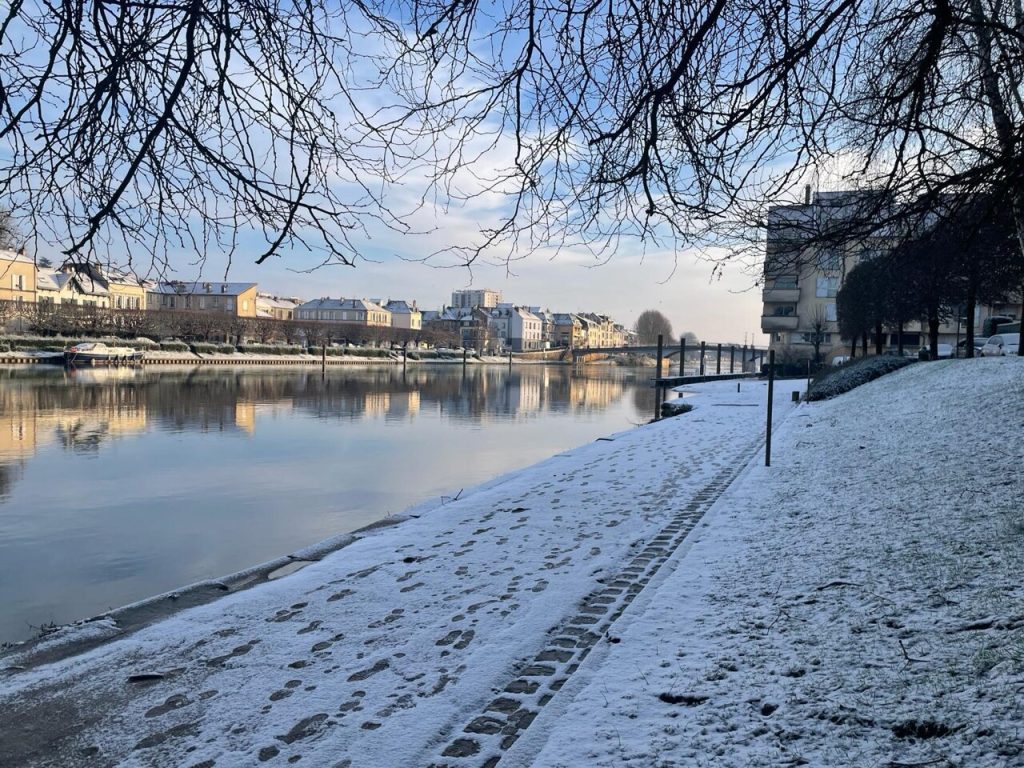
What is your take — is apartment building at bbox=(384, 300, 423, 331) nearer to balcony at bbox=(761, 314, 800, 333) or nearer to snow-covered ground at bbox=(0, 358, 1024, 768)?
balcony at bbox=(761, 314, 800, 333)

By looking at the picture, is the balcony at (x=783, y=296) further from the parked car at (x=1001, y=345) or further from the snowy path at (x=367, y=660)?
the snowy path at (x=367, y=660)

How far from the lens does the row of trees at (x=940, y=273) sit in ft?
21.6

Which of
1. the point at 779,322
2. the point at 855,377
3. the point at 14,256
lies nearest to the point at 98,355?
the point at 855,377

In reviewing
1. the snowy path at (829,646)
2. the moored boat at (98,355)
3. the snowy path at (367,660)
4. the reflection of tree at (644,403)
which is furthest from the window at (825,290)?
the snowy path at (367,660)

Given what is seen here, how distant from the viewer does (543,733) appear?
11.8ft

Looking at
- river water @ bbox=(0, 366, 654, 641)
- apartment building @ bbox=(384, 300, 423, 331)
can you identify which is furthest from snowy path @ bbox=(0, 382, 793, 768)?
apartment building @ bbox=(384, 300, 423, 331)

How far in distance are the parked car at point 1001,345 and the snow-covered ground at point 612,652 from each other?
24.0 metres

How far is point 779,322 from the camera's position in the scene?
67438 mm

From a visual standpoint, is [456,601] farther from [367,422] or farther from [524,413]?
[524,413]

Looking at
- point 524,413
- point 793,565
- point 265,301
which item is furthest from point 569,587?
point 265,301

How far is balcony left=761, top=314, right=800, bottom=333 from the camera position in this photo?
6700cm

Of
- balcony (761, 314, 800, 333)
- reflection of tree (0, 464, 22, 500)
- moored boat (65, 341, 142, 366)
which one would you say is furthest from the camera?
balcony (761, 314, 800, 333)

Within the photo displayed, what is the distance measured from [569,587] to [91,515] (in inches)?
340

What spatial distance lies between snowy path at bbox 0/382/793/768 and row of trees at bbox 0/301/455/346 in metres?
60.4
